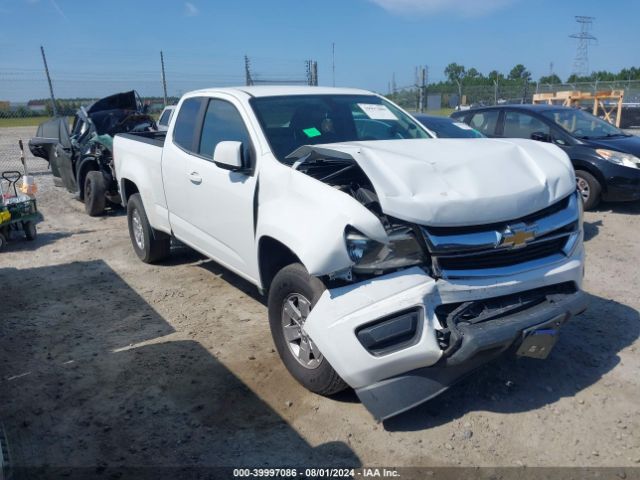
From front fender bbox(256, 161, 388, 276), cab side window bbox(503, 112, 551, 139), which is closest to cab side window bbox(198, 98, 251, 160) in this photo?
front fender bbox(256, 161, 388, 276)

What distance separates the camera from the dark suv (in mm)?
7902

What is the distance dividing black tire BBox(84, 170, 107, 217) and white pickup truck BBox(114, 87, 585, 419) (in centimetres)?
570

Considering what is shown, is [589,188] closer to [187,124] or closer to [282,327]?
[187,124]

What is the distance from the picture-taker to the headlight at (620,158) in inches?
311

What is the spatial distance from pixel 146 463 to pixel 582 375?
112 inches

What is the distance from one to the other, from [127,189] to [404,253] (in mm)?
4694

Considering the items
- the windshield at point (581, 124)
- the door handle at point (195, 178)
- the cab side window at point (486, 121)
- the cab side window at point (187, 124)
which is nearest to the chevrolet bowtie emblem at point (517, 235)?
the door handle at point (195, 178)

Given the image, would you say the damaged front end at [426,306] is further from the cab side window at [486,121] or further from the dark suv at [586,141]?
the cab side window at [486,121]

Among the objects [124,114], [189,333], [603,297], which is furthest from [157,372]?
[124,114]

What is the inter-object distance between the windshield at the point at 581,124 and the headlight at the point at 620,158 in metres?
0.60

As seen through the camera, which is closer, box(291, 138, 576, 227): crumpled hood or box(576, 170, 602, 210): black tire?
box(291, 138, 576, 227): crumpled hood

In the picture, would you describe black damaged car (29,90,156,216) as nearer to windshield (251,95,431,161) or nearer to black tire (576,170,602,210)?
windshield (251,95,431,161)

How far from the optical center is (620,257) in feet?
20.3

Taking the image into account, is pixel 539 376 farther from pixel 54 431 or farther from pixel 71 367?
pixel 71 367
